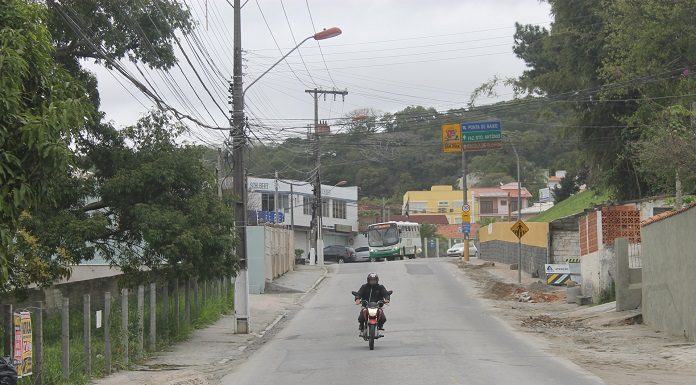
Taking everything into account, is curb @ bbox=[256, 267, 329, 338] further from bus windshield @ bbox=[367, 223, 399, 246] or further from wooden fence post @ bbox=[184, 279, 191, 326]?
bus windshield @ bbox=[367, 223, 399, 246]

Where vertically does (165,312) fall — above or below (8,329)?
below

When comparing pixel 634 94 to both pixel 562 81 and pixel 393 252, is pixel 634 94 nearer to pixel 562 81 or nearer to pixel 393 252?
pixel 562 81

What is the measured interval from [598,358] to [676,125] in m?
9.31

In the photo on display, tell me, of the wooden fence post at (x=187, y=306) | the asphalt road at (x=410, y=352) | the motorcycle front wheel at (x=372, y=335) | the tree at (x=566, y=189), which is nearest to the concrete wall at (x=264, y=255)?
the asphalt road at (x=410, y=352)

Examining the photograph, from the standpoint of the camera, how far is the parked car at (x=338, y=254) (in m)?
76.7

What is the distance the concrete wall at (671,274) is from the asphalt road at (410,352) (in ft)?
10.7

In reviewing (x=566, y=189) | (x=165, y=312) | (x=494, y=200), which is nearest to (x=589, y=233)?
(x=165, y=312)

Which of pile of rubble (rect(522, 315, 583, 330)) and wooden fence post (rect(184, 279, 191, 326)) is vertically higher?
wooden fence post (rect(184, 279, 191, 326))

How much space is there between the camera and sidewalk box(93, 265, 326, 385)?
15891mm

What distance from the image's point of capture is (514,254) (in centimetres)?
5169

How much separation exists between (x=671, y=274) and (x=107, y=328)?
42.4 ft

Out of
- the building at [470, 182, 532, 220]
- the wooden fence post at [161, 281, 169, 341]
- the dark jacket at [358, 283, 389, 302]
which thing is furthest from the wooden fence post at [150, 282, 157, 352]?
the building at [470, 182, 532, 220]

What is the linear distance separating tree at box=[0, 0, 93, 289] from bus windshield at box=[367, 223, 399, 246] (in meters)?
61.0

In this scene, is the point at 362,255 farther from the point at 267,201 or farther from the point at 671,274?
the point at 671,274
